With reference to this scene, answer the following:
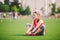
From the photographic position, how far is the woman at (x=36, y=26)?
1122 mm

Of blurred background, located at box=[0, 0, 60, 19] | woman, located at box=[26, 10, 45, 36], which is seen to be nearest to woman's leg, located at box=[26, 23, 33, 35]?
woman, located at box=[26, 10, 45, 36]

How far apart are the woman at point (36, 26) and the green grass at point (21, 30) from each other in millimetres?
38

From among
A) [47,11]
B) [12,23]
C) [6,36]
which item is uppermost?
[47,11]

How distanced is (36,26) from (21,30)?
0.15 metres

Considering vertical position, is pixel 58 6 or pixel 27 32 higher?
pixel 58 6

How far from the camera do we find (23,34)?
44.8 inches

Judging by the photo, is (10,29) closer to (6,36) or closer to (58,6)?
(6,36)

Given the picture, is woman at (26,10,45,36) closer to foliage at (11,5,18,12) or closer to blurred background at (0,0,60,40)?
blurred background at (0,0,60,40)

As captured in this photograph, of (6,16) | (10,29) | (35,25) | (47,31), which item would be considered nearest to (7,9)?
(6,16)

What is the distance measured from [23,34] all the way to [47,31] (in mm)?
230

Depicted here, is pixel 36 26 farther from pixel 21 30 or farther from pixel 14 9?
pixel 14 9

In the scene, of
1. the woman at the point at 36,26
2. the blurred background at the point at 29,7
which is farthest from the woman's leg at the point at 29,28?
the blurred background at the point at 29,7

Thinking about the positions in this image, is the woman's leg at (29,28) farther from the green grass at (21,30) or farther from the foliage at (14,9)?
the foliage at (14,9)

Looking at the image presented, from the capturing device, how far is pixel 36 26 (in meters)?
1.13
